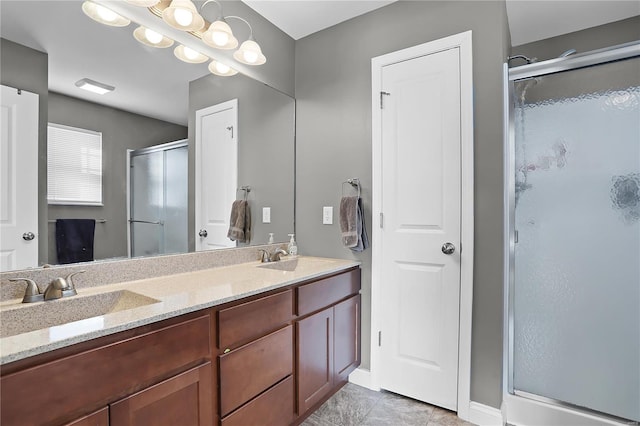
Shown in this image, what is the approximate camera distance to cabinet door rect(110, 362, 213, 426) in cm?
97

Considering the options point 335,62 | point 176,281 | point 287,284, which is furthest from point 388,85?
point 176,281

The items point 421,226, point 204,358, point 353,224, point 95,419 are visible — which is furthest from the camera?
point 353,224

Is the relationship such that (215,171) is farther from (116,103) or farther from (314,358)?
(314,358)

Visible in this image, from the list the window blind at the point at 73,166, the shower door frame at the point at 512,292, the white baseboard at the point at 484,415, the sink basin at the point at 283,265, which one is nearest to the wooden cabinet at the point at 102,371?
the window blind at the point at 73,166

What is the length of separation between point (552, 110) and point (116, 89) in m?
2.27

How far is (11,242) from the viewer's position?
1222mm

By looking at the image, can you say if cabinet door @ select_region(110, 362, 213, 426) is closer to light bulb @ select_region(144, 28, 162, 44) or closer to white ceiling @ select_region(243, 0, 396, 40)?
light bulb @ select_region(144, 28, 162, 44)

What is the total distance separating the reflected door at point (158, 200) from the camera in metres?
1.57

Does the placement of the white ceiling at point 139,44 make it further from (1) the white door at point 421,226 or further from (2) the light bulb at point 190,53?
(1) the white door at point 421,226

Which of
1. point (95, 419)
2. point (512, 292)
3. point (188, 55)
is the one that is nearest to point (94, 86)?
point (188, 55)

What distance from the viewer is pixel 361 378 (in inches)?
85.9

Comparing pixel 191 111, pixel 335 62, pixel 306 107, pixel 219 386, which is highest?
pixel 335 62

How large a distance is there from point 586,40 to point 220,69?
249 cm

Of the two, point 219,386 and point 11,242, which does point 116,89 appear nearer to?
point 11,242
